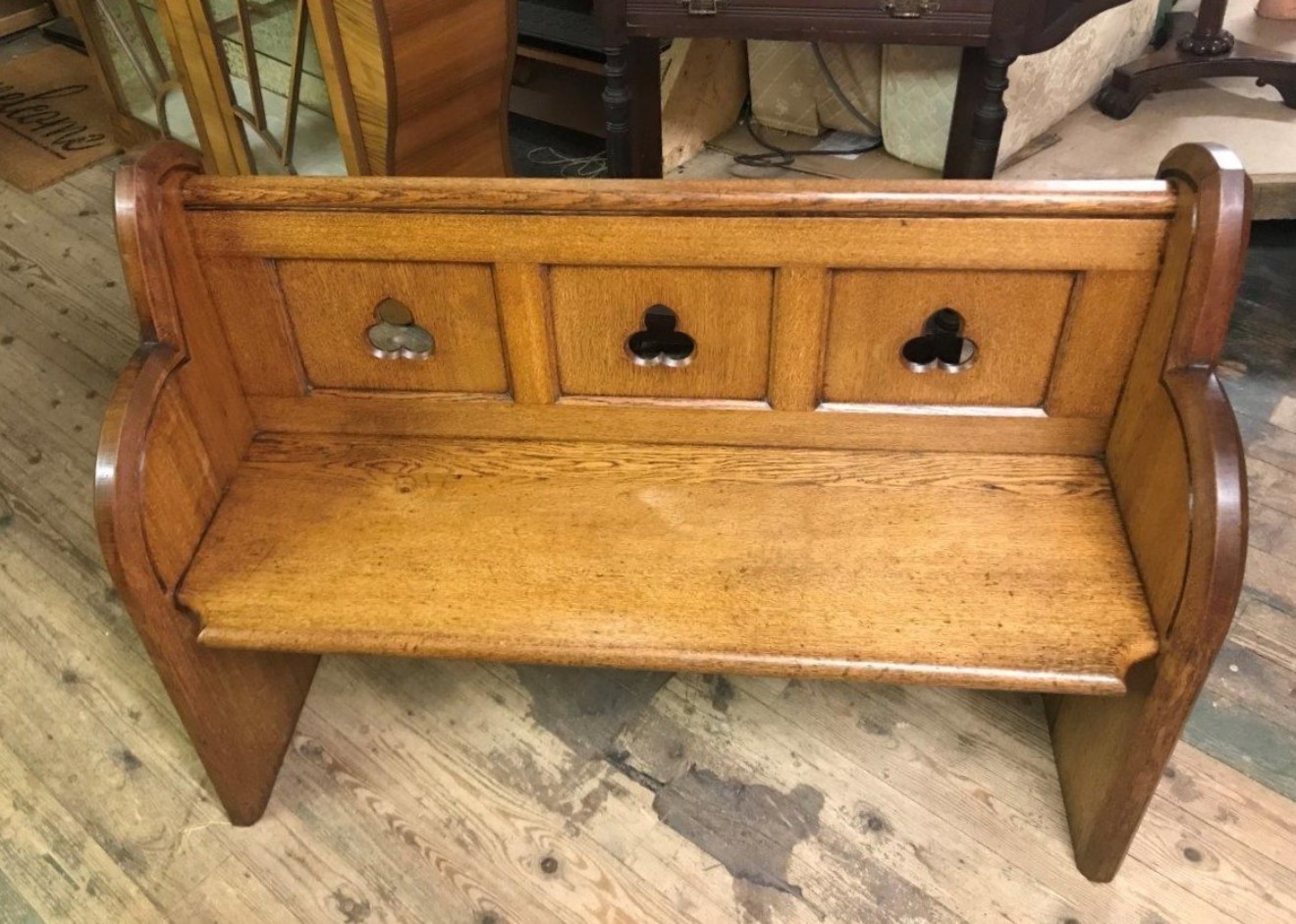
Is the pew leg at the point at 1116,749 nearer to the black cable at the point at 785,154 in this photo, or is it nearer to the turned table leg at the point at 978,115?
the turned table leg at the point at 978,115

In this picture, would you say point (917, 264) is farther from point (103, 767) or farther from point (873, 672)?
point (103, 767)

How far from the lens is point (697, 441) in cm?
149

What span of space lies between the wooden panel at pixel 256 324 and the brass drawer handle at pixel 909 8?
3.98 ft

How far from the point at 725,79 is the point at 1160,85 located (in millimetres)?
1075

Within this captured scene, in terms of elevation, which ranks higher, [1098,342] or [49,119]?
[1098,342]

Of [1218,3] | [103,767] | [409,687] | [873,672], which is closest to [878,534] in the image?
[873,672]

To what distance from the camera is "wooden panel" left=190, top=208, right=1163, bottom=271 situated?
49.2 inches

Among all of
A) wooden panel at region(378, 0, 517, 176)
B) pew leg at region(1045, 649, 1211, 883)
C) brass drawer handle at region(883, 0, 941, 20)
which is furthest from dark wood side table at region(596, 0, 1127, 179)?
pew leg at region(1045, 649, 1211, 883)

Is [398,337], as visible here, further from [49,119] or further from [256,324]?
[49,119]

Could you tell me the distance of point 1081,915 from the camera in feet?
4.60

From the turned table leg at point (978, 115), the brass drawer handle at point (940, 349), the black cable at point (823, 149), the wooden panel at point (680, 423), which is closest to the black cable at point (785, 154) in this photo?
the black cable at point (823, 149)

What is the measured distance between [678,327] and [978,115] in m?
0.99

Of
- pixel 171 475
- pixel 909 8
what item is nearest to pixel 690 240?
pixel 171 475

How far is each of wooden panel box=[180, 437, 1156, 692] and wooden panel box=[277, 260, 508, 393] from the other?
4.2 inches
